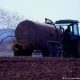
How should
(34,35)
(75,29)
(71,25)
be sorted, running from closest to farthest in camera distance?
(34,35) → (71,25) → (75,29)

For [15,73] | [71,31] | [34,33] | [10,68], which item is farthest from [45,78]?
[71,31]

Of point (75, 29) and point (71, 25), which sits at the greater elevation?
point (71, 25)

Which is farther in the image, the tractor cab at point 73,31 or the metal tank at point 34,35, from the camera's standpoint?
the tractor cab at point 73,31

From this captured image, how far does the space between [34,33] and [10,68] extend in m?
9.53

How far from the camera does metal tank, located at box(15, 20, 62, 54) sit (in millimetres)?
17484

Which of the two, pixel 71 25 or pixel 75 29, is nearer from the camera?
pixel 71 25

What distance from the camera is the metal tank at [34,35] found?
17.5 metres

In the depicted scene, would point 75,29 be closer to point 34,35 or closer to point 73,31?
point 73,31

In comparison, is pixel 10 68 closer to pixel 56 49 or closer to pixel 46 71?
pixel 46 71

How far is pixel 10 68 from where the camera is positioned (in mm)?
8094

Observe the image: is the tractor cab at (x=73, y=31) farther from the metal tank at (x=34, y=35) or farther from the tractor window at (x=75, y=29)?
the metal tank at (x=34, y=35)

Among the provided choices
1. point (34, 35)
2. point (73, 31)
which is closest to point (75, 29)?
point (73, 31)

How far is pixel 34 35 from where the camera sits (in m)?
17.6

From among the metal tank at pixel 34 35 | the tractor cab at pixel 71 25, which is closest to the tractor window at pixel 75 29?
the tractor cab at pixel 71 25
